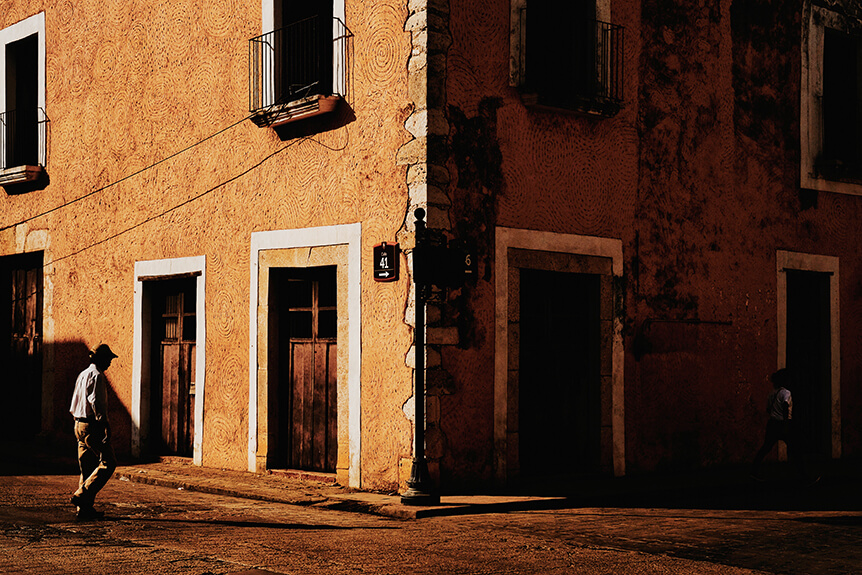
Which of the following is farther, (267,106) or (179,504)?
(267,106)

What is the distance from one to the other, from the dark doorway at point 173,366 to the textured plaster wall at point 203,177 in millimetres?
422

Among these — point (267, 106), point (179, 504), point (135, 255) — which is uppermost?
point (267, 106)

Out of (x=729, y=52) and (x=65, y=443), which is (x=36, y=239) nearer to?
(x=65, y=443)

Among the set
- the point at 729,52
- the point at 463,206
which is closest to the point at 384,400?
the point at 463,206

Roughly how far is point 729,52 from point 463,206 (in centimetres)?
506

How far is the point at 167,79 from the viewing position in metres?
14.1

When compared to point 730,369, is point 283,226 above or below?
above

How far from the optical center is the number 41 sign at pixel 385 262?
1115 centimetres

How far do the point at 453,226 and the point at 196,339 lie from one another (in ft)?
13.8

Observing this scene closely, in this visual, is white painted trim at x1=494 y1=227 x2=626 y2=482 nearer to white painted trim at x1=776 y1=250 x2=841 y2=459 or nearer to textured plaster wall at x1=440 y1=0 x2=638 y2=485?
textured plaster wall at x1=440 y1=0 x2=638 y2=485

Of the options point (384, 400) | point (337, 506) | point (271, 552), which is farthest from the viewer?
point (384, 400)

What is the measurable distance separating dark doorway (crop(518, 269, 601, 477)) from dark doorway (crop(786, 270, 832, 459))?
151 inches

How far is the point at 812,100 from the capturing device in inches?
597

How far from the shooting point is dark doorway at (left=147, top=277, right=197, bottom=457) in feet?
45.6
